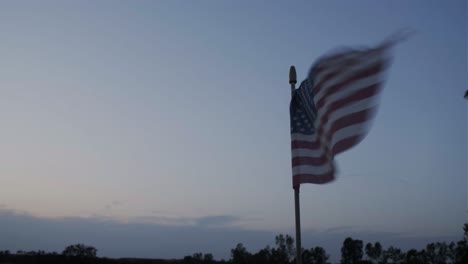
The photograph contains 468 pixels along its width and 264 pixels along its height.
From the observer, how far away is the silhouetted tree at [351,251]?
14638 centimetres

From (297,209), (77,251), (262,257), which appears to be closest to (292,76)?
(297,209)

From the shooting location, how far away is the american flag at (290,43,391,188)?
10750 millimetres

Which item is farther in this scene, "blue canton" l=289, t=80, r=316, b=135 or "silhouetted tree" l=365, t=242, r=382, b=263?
"silhouetted tree" l=365, t=242, r=382, b=263

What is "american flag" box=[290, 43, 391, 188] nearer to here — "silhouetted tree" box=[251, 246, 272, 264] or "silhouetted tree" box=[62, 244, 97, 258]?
"silhouetted tree" box=[62, 244, 97, 258]

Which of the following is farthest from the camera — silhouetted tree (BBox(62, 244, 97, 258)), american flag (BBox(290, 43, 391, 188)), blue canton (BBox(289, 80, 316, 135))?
silhouetted tree (BBox(62, 244, 97, 258))

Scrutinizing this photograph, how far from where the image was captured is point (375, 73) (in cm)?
1066

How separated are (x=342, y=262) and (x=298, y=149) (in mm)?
140580

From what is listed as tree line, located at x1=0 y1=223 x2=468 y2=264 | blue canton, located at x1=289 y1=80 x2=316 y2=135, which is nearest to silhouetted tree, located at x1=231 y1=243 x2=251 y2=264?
tree line, located at x1=0 y1=223 x2=468 y2=264

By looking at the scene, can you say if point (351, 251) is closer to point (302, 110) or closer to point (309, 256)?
point (309, 256)

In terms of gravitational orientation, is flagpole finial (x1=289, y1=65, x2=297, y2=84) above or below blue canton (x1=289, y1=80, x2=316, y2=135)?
above

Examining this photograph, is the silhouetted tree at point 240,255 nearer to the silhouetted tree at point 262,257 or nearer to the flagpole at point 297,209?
the silhouetted tree at point 262,257

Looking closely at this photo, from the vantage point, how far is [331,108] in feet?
37.6

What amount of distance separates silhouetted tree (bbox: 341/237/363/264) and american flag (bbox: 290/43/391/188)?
458 ft

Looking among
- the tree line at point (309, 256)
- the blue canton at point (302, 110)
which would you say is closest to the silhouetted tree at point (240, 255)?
the tree line at point (309, 256)
